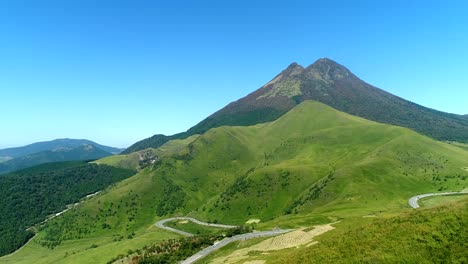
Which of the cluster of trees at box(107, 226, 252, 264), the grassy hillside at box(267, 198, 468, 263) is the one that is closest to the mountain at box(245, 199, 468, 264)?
the grassy hillside at box(267, 198, 468, 263)

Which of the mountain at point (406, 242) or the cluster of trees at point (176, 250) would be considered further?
the cluster of trees at point (176, 250)

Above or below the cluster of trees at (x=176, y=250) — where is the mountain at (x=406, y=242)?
above

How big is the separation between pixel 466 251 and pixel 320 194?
15285cm

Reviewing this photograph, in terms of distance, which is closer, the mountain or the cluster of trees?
the mountain

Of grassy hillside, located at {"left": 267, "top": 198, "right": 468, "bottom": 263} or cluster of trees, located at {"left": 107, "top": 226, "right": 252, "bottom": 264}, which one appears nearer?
grassy hillside, located at {"left": 267, "top": 198, "right": 468, "bottom": 263}

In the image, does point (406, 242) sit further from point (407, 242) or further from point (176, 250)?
point (176, 250)

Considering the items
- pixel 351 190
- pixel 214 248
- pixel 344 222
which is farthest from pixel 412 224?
pixel 351 190

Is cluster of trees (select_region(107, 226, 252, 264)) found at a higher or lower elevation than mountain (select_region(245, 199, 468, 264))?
lower

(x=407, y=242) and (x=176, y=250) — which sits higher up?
(x=407, y=242)

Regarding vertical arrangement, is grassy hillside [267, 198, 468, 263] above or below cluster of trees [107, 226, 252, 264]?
above

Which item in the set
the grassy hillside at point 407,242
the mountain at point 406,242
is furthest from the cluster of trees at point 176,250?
the grassy hillside at point 407,242

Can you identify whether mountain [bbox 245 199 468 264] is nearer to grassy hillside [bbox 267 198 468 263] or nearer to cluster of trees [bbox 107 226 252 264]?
grassy hillside [bbox 267 198 468 263]

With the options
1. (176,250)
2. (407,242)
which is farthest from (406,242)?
(176,250)

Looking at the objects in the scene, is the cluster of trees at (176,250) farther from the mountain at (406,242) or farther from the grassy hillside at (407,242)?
the grassy hillside at (407,242)
